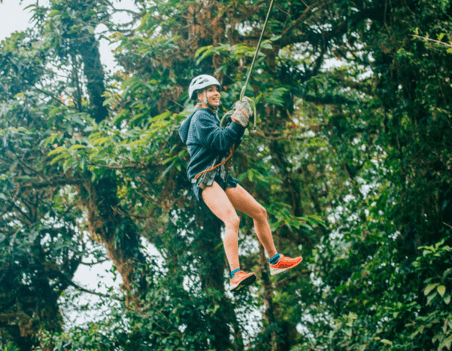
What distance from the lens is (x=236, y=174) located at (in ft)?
22.6

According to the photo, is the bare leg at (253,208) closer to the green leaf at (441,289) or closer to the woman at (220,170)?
the woman at (220,170)

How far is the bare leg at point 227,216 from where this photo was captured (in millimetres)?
3145

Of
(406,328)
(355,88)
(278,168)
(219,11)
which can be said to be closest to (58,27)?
(219,11)

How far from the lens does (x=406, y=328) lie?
19.4ft

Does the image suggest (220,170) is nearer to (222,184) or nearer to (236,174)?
(222,184)

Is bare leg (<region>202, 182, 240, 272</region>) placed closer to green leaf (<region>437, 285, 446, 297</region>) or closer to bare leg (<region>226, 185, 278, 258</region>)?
bare leg (<region>226, 185, 278, 258</region>)

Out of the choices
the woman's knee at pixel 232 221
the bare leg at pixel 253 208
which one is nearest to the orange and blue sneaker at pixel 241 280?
the woman's knee at pixel 232 221

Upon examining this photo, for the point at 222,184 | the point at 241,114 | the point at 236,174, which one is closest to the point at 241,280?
the point at 222,184

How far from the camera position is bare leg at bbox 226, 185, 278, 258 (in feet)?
11.1


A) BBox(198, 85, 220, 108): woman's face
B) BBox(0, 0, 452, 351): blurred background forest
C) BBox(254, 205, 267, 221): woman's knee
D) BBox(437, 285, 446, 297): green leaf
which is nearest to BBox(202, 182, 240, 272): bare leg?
BBox(254, 205, 267, 221): woman's knee

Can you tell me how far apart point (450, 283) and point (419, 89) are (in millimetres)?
2539

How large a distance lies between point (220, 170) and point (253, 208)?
14.7 inches

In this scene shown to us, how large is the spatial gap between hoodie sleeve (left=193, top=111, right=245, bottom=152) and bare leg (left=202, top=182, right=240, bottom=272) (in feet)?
0.94

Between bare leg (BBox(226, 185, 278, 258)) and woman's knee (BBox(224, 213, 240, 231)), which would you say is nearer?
woman's knee (BBox(224, 213, 240, 231))
